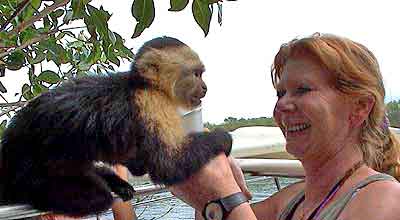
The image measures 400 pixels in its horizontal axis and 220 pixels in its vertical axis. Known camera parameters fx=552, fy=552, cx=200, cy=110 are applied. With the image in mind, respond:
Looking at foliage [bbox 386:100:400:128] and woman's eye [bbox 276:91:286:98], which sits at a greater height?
woman's eye [bbox 276:91:286:98]

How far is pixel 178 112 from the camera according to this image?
4.82 ft

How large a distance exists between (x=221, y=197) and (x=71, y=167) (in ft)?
1.59

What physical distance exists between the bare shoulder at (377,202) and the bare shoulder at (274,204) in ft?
0.76

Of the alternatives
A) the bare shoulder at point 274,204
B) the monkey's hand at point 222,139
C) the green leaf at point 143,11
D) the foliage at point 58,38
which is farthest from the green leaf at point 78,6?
the bare shoulder at point 274,204

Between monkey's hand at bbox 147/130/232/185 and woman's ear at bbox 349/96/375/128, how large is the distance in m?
0.25

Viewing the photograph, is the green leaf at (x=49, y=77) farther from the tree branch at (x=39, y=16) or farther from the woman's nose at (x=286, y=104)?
the woman's nose at (x=286, y=104)

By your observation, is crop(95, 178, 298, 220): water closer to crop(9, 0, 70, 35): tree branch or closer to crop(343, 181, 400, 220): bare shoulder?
crop(343, 181, 400, 220): bare shoulder

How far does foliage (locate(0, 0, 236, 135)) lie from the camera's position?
0.71m

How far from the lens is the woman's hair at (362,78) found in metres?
0.91

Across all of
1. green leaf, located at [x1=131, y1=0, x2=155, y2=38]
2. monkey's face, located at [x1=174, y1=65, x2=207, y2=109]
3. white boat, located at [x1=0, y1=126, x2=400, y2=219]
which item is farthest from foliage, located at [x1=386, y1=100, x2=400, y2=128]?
green leaf, located at [x1=131, y1=0, x2=155, y2=38]

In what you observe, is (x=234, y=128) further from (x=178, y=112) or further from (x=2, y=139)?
(x=2, y=139)

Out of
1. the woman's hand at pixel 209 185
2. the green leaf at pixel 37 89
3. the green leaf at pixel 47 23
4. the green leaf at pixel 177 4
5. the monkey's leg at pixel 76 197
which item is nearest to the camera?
the green leaf at pixel 177 4

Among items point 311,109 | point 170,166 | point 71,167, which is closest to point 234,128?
point 170,166

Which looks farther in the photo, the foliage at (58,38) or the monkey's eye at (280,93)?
the monkey's eye at (280,93)
